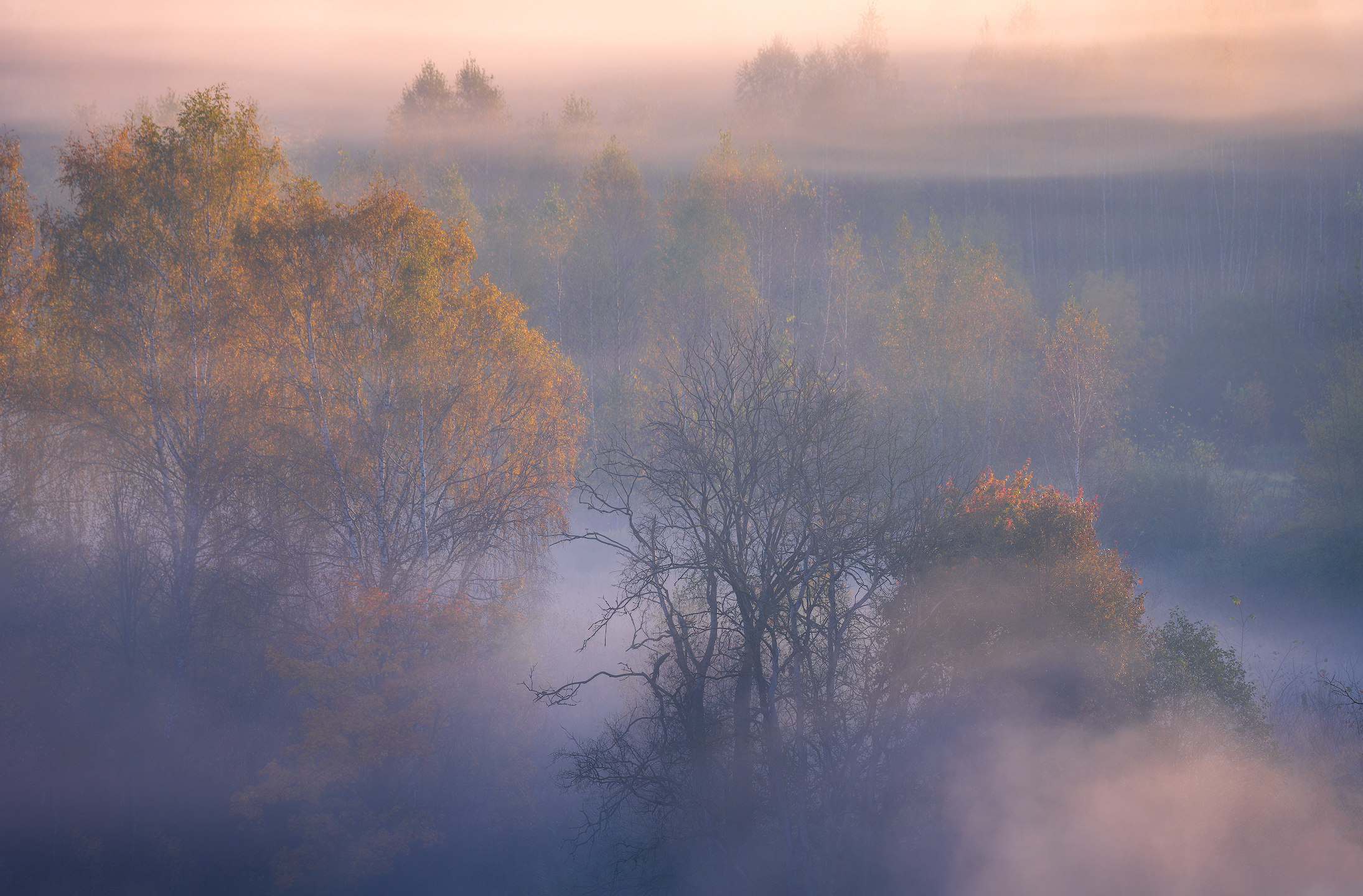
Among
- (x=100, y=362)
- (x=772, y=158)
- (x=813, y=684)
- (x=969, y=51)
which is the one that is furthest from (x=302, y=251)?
(x=969, y=51)

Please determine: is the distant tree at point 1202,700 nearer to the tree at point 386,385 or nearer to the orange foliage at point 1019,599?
the orange foliage at point 1019,599

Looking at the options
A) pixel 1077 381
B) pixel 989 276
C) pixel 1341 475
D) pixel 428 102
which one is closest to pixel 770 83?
pixel 428 102

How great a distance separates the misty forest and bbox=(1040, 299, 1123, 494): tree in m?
0.20

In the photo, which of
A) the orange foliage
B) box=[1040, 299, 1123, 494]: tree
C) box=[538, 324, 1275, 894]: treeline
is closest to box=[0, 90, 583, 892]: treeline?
box=[538, 324, 1275, 894]: treeline

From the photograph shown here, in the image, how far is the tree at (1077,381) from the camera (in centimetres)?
3691

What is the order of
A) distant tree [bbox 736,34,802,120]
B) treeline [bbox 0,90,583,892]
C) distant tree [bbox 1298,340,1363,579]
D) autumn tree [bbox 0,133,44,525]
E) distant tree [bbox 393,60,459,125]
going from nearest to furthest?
treeline [bbox 0,90,583,892] → autumn tree [bbox 0,133,44,525] → distant tree [bbox 1298,340,1363,579] → distant tree [bbox 393,60,459,125] → distant tree [bbox 736,34,802,120]

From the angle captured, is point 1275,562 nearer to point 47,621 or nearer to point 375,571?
point 375,571

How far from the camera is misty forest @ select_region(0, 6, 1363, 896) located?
18.8m

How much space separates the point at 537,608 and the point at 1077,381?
24.4 metres

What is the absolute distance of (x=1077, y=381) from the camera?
121 ft

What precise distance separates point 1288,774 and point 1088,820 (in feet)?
18.0

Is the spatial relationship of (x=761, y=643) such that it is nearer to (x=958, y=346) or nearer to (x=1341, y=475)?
(x=1341, y=475)

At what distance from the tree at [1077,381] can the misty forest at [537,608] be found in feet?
0.67

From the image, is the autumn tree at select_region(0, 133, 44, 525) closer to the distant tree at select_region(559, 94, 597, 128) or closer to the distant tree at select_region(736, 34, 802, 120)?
the distant tree at select_region(559, 94, 597, 128)
